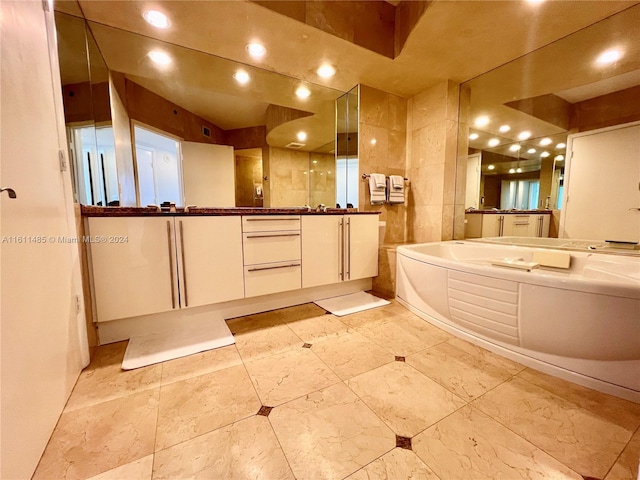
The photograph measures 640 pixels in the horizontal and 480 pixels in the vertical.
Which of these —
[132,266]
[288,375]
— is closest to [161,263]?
[132,266]

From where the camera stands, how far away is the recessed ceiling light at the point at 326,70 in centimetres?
222

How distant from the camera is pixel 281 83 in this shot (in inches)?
94.9

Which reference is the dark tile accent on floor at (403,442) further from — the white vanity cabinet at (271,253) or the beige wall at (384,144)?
the beige wall at (384,144)

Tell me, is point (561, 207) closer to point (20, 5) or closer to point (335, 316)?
point (335, 316)

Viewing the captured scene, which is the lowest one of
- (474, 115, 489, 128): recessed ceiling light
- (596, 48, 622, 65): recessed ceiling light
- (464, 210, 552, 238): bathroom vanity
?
(464, 210, 552, 238): bathroom vanity

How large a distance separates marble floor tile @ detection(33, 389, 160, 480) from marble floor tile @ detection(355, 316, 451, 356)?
1.26 meters

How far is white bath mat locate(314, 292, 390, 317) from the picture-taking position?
2139 mm

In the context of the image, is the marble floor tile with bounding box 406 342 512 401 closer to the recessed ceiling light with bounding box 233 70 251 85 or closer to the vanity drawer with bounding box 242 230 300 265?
the vanity drawer with bounding box 242 230 300 265

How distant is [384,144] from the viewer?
9.06ft

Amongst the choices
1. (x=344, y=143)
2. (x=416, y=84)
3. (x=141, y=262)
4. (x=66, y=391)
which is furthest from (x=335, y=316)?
(x=416, y=84)

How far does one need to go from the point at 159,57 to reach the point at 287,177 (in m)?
1.37

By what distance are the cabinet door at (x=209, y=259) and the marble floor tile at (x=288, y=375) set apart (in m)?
0.61

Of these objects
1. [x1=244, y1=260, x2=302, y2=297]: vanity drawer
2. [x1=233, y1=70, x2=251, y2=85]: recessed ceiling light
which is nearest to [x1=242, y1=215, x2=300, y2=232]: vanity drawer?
[x1=244, y1=260, x2=302, y2=297]: vanity drawer

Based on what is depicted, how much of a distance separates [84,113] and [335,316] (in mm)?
2240
